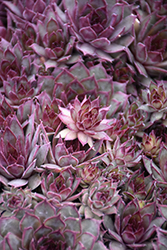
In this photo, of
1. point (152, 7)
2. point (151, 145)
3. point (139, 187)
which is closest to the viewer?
point (139, 187)

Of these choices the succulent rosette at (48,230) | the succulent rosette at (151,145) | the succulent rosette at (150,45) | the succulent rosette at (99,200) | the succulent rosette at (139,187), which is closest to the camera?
the succulent rosette at (48,230)

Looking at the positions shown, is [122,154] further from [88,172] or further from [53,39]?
[53,39]

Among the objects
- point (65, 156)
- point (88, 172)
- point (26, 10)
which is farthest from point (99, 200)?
point (26, 10)

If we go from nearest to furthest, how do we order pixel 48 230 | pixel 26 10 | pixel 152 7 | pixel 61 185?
pixel 48 230, pixel 61 185, pixel 26 10, pixel 152 7

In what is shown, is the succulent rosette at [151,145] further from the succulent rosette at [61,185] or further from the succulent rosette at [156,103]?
the succulent rosette at [61,185]

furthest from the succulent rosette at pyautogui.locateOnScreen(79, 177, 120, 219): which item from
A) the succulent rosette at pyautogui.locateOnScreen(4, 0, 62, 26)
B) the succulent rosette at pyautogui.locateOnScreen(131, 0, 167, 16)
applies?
the succulent rosette at pyautogui.locateOnScreen(131, 0, 167, 16)

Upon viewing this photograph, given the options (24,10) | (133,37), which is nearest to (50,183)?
(133,37)

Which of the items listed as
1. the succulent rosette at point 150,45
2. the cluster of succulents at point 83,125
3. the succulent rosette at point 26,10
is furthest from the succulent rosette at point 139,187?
the succulent rosette at point 26,10
